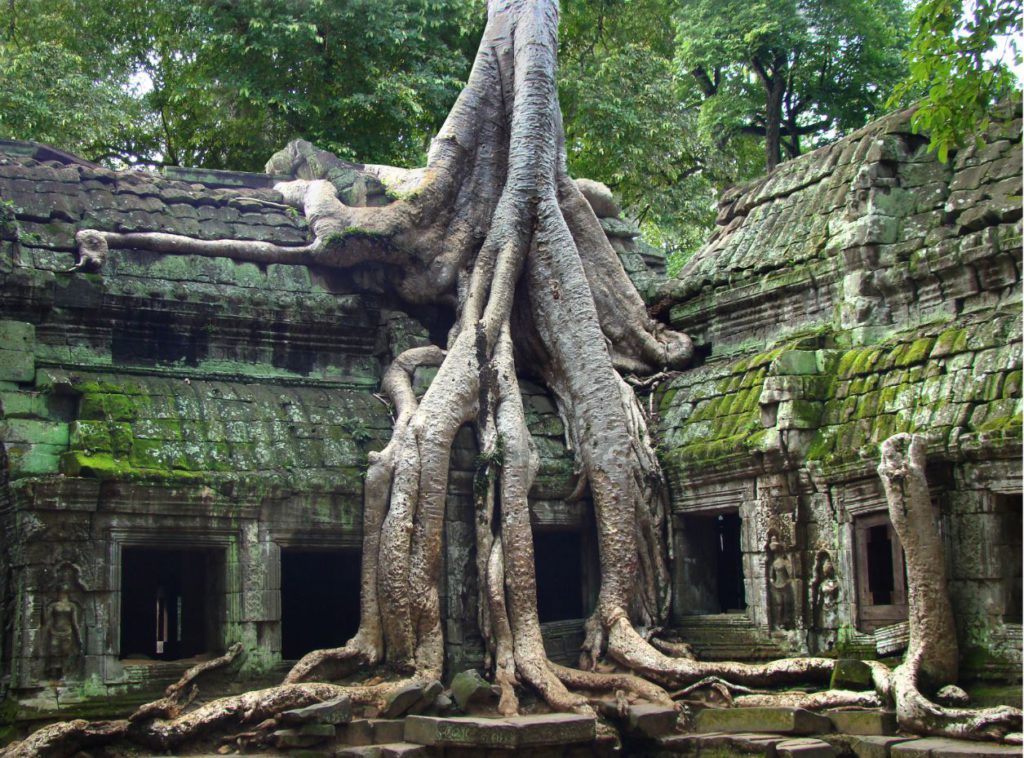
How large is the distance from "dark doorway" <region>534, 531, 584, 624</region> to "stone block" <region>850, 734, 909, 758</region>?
13.2 feet

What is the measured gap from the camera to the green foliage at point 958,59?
10594 mm

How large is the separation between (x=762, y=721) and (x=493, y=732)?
1.82m

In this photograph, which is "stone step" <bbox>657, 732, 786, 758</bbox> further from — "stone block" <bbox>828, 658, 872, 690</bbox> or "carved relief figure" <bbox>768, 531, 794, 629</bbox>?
"carved relief figure" <bbox>768, 531, 794, 629</bbox>

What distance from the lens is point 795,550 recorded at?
37.3 ft

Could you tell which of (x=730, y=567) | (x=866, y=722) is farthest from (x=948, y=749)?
(x=730, y=567)

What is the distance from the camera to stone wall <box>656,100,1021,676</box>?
998 centimetres

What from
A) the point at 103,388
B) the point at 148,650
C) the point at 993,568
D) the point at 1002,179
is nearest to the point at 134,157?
the point at 148,650

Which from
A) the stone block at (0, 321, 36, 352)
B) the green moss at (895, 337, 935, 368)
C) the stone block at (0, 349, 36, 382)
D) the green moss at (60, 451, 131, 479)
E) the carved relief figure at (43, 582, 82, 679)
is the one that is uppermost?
the stone block at (0, 321, 36, 352)

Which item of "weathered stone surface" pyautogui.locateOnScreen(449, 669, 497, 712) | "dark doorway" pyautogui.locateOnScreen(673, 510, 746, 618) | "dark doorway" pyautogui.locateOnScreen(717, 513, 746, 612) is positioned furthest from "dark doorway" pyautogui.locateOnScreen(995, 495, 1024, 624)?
"dark doorway" pyautogui.locateOnScreen(717, 513, 746, 612)

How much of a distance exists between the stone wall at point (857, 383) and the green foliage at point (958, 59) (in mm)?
763

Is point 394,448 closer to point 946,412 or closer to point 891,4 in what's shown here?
point 946,412

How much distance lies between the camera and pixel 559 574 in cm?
1337

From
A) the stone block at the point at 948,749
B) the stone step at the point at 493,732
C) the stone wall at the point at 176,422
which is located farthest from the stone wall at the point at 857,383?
the stone step at the point at 493,732

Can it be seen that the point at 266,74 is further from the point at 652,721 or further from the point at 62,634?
the point at 652,721
